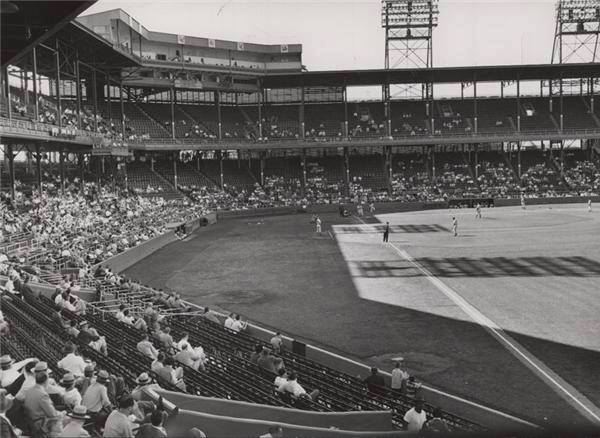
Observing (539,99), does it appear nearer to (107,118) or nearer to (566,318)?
(107,118)

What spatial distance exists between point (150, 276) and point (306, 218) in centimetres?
3271

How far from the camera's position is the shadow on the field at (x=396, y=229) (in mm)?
48525

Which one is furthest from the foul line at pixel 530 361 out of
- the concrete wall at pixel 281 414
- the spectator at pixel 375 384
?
the concrete wall at pixel 281 414

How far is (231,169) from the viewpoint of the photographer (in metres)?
78.5

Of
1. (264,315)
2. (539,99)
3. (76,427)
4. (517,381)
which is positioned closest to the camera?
(76,427)

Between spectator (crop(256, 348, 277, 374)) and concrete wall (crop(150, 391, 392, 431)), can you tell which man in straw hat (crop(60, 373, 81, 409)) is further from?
spectator (crop(256, 348, 277, 374))

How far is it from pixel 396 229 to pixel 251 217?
21.1 m

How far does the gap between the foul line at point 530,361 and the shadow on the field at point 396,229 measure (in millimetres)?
21658

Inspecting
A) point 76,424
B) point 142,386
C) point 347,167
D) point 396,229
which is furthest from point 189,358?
point 347,167

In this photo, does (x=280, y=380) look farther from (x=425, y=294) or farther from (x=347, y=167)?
(x=347, y=167)

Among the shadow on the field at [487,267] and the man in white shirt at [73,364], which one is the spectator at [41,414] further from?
the shadow on the field at [487,267]

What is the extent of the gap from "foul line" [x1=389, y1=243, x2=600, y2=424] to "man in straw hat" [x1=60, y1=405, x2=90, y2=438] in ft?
31.8

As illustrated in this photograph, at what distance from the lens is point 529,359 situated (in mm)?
16625

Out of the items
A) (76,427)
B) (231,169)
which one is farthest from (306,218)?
(76,427)
